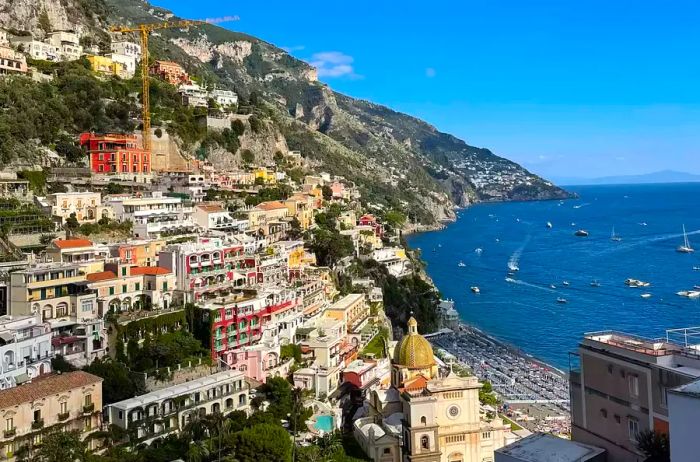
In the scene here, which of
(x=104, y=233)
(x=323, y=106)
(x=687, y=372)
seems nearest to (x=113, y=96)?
(x=104, y=233)

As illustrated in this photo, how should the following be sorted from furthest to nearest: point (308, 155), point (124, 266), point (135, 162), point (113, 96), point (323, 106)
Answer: point (323, 106)
point (308, 155)
point (113, 96)
point (135, 162)
point (124, 266)

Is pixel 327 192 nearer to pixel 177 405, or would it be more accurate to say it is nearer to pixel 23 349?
pixel 177 405

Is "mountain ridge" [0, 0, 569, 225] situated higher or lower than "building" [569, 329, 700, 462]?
higher

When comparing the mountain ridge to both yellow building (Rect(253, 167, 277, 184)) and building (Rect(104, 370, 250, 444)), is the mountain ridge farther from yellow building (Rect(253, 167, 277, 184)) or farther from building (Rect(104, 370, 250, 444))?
building (Rect(104, 370, 250, 444))

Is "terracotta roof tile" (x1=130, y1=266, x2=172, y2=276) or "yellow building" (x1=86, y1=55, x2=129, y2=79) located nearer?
"terracotta roof tile" (x1=130, y1=266, x2=172, y2=276)

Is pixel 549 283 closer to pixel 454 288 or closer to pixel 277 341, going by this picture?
pixel 454 288

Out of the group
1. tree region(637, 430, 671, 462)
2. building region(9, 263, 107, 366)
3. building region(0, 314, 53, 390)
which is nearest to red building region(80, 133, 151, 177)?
building region(9, 263, 107, 366)
